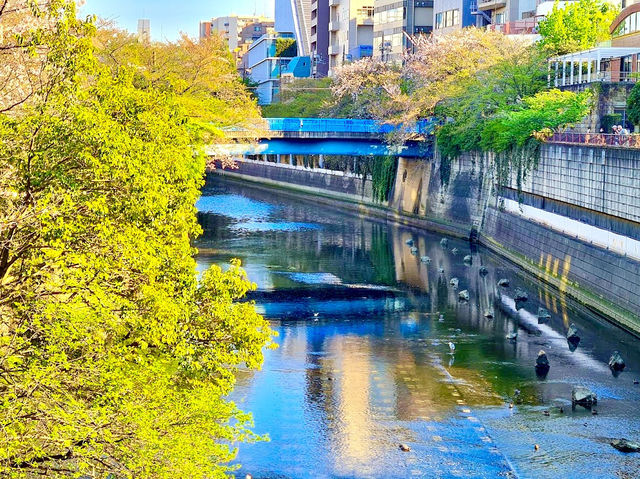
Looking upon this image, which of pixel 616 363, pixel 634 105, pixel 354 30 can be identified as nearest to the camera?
pixel 616 363

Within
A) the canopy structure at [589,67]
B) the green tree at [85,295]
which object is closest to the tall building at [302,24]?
the canopy structure at [589,67]

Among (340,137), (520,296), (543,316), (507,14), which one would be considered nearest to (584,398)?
(543,316)

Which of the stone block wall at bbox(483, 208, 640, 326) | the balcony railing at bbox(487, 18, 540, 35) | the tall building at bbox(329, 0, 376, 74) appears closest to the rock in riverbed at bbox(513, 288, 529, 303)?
the stone block wall at bbox(483, 208, 640, 326)

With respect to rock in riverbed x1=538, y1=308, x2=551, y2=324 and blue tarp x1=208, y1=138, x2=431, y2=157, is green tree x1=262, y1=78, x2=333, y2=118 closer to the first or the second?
blue tarp x1=208, y1=138, x2=431, y2=157

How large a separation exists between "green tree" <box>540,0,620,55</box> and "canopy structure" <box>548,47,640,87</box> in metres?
2.79

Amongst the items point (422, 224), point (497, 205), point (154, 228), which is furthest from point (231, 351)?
point (422, 224)

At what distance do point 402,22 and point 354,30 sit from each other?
438 inches

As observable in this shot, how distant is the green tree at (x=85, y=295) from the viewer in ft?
42.7

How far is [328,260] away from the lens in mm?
52000

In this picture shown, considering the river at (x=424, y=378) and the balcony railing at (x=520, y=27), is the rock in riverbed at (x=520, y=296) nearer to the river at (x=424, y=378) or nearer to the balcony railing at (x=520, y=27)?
the river at (x=424, y=378)

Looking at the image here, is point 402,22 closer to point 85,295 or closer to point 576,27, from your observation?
point 576,27

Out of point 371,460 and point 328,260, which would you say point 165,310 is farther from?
point 328,260

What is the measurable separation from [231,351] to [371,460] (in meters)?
6.33

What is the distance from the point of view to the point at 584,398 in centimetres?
2675
